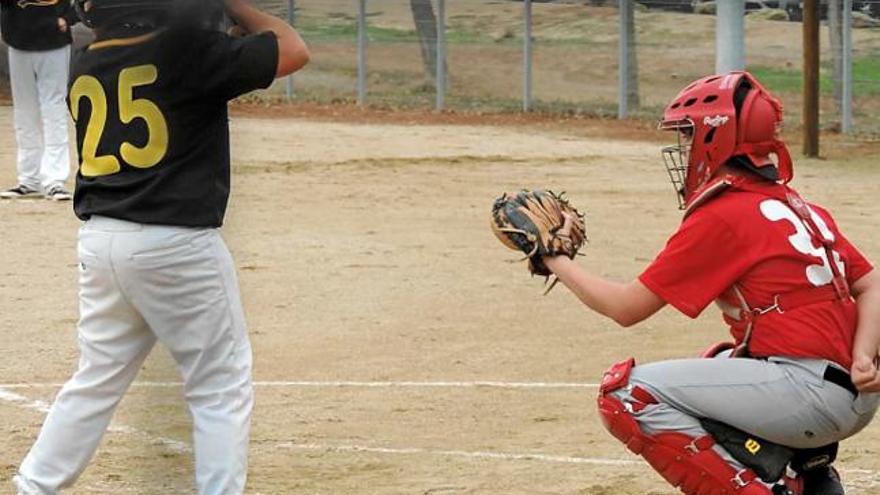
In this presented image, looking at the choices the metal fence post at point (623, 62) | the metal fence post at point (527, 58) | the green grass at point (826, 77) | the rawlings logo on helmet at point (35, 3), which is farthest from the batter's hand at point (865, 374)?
the metal fence post at point (527, 58)

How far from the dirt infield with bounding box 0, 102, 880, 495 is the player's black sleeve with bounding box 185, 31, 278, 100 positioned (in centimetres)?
184

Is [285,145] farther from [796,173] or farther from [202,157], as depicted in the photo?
[202,157]

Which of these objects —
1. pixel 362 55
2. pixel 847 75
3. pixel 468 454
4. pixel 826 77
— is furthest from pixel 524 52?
pixel 468 454

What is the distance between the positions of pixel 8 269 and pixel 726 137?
7261 mm

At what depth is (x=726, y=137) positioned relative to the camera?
543 cm

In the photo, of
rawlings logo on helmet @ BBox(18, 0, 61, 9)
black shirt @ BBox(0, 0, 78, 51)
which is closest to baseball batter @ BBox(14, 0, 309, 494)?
rawlings logo on helmet @ BBox(18, 0, 61, 9)

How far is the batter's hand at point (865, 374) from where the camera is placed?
5.22 metres

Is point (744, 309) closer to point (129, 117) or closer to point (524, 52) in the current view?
→ point (129, 117)

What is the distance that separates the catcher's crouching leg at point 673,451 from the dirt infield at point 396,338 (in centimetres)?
122

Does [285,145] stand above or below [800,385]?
below

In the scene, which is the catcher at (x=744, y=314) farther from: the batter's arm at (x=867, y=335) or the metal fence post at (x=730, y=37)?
the metal fence post at (x=730, y=37)

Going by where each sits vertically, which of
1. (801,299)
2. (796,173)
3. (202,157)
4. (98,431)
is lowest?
(796,173)

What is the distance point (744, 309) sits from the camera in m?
5.38

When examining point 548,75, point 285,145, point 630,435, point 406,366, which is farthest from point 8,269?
point 548,75
